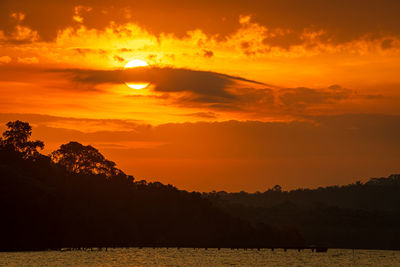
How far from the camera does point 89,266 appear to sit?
174250 millimetres

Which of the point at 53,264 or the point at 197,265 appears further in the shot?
the point at 197,265

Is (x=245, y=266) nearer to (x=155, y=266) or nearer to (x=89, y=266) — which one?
(x=155, y=266)

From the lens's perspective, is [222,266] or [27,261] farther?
[222,266]

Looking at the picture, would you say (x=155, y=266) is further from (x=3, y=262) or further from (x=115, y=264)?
(x=3, y=262)

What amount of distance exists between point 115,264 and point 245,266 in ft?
124

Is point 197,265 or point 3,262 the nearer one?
point 3,262

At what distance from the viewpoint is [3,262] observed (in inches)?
7003

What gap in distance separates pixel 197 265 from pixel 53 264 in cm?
4093

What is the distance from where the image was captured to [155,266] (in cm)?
18500

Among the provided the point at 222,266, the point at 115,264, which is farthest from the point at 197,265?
the point at 115,264

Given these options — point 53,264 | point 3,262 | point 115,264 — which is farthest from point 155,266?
point 3,262

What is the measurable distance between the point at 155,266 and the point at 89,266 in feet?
62.8

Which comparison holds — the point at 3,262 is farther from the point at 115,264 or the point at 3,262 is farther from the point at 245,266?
the point at 245,266

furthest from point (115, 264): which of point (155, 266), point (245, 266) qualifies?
point (245, 266)
